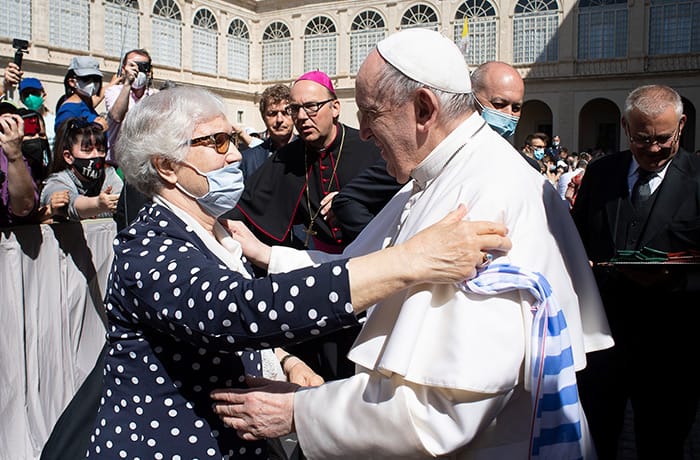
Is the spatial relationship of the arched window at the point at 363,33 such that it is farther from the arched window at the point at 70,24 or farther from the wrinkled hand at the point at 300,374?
the wrinkled hand at the point at 300,374

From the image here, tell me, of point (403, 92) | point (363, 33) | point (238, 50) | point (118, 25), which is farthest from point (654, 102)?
point (238, 50)

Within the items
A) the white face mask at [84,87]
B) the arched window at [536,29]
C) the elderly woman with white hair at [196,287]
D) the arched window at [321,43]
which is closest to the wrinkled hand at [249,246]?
the elderly woman with white hair at [196,287]

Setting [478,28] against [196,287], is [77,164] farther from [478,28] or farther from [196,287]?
[478,28]

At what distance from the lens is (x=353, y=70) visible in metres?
38.2

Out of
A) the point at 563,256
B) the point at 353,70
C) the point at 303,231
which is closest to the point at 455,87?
the point at 563,256

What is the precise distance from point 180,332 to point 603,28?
35.1 metres

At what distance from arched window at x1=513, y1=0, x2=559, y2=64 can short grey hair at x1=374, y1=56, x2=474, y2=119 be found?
3434cm

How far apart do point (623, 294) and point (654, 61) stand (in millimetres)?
32304

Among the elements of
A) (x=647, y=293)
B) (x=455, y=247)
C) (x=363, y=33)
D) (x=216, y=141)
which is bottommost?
(x=647, y=293)

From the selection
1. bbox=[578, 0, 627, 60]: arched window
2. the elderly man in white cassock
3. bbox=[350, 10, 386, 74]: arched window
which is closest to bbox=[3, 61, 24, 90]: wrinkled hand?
the elderly man in white cassock

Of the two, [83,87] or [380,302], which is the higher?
[83,87]

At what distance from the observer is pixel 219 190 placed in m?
2.26

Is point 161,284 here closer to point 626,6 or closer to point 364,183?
point 364,183

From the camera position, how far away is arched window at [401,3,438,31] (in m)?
35.9
